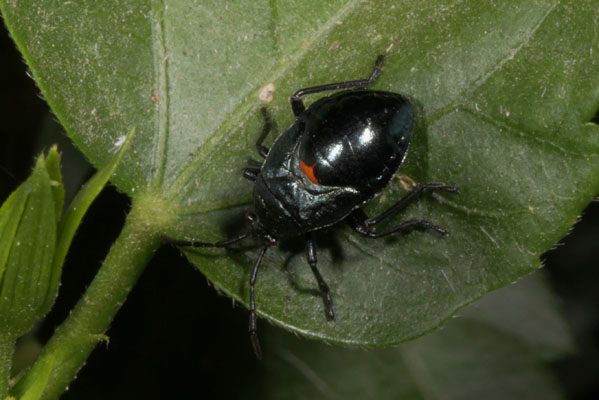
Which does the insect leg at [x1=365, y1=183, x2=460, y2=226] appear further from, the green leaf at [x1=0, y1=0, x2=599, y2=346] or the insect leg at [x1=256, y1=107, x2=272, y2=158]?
the insect leg at [x1=256, y1=107, x2=272, y2=158]

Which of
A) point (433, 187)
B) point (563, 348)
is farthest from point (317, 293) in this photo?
point (563, 348)

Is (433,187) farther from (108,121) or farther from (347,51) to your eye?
(108,121)

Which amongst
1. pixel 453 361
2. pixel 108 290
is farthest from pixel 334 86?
pixel 453 361

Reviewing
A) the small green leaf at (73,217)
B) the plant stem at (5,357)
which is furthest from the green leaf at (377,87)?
the plant stem at (5,357)

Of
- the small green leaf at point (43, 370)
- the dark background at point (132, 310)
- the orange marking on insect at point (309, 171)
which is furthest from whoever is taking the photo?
the dark background at point (132, 310)

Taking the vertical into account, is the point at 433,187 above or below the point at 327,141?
below

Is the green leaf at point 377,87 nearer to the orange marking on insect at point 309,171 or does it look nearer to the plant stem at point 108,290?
the plant stem at point 108,290

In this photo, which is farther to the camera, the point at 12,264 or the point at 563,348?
the point at 563,348
